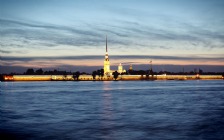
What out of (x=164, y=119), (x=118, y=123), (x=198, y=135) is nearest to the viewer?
(x=198, y=135)

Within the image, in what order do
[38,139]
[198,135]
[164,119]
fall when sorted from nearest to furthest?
[38,139] < [198,135] < [164,119]

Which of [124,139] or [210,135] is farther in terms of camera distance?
[210,135]

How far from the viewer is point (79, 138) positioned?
20188 millimetres

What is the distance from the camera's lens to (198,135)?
68.9ft

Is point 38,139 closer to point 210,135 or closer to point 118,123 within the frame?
point 118,123

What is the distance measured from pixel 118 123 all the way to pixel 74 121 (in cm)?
347

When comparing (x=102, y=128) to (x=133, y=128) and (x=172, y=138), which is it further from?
(x=172, y=138)

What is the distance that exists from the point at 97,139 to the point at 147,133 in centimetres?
346

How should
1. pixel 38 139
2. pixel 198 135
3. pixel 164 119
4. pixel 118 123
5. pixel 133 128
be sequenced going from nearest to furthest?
1. pixel 38 139
2. pixel 198 135
3. pixel 133 128
4. pixel 118 123
5. pixel 164 119

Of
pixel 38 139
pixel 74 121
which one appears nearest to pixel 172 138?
pixel 38 139

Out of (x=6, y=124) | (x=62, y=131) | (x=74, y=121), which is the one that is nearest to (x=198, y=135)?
(x=62, y=131)

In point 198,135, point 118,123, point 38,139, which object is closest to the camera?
point 38,139

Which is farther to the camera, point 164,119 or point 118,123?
point 164,119

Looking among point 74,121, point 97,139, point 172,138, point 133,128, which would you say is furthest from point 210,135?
point 74,121
